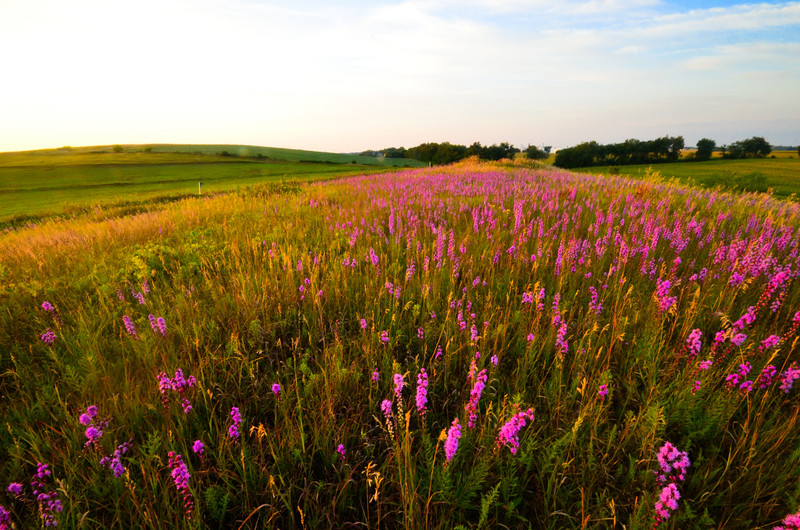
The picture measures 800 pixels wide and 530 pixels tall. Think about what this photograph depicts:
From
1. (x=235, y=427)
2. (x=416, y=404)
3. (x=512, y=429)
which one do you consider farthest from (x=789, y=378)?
(x=235, y=427)

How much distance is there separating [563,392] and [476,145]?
101 metres

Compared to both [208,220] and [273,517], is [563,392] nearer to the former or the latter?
[273,517]

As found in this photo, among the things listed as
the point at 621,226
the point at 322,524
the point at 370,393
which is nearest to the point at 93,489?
the point at 322,524

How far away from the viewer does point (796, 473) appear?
1.42m

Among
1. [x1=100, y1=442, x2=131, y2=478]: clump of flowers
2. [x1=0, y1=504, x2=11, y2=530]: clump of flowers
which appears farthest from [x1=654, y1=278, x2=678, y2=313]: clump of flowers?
[x1=0, y1=504, x2=11, y2=530]: clump of flowers

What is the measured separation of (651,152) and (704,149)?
47.0ft

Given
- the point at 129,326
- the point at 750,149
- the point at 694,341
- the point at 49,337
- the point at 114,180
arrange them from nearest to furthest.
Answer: the point at 694,341, the point at 129,326, the point at 49,337, the point at 114,180, the point at 750,149

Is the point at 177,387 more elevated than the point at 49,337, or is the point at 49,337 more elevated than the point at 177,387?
the point at 177,387

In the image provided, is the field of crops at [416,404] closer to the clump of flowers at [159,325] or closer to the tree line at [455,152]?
the clump of flowers at [159,325]

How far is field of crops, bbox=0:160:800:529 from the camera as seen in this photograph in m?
1.40

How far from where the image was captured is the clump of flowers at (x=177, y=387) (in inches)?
69.0

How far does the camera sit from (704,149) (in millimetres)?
89688

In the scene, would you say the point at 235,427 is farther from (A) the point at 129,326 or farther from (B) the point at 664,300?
(B) the point at 664,300

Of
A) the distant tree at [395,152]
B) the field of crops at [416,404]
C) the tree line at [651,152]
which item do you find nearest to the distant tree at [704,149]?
the tree line at [651,152]
